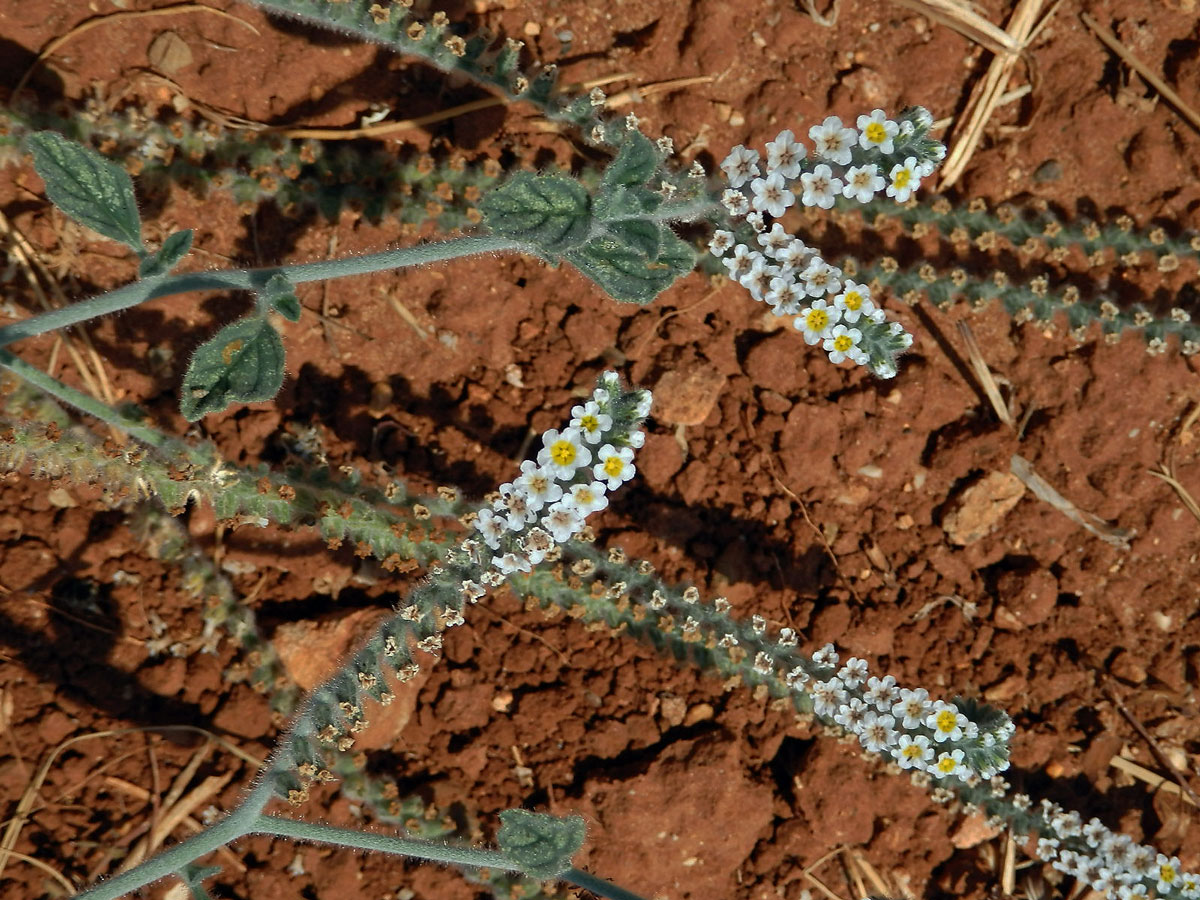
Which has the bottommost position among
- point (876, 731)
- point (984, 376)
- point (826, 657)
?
point (876, 731)

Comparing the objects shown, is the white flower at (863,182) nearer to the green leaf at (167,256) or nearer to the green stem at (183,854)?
the green leaf at (167,256)

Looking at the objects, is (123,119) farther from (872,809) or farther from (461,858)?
(872,809)

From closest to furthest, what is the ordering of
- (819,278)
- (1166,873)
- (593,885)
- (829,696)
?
(593,885) < (819,278) < (829,696) < (1166,873)

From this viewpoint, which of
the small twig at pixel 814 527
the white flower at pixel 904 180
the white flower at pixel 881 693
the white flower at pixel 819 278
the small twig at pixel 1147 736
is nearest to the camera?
the white flower at pixel 904 180

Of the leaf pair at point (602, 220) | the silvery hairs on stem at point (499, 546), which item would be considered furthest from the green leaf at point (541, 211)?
the silvery hairs on stem at point (499, 546)

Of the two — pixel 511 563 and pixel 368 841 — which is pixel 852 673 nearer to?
pixel 511 563

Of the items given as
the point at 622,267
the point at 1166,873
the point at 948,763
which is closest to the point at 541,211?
the point at 622,267
